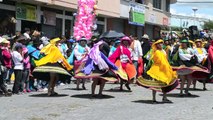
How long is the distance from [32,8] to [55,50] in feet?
40.6

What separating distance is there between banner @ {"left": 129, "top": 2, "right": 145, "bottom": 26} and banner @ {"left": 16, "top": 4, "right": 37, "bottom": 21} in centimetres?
1235

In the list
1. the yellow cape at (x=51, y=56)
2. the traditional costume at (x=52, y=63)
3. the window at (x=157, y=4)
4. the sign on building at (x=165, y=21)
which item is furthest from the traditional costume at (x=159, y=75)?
the sign on building at (x=165, y=21)

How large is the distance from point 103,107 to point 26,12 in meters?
14.2

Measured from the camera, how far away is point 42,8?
26.5 m

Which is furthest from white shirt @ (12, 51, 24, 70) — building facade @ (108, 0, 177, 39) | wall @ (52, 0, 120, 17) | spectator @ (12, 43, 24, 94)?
building facade @ (108, 0, 177, 39)

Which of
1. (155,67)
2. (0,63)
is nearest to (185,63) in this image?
(155,67)

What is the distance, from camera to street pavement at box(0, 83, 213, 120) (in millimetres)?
10023

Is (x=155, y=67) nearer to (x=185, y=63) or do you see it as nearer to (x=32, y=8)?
(x=185, y=63)

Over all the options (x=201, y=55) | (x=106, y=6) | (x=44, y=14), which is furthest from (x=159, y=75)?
Answer: (x=106, y=6)

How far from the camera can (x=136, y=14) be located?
37.5 metres

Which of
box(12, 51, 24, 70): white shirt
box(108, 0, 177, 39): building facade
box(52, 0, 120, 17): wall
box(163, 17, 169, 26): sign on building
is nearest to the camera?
box(12, 51, 24, 70): white shirt

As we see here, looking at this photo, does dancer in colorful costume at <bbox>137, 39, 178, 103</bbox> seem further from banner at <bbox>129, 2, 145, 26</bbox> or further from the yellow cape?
banner at <bbox>129, 2, 145, 26</bbox>

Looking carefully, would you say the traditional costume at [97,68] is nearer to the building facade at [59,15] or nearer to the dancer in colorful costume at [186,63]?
the dancer in colorful costume at [186,63]

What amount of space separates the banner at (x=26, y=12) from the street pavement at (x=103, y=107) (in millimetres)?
10234
